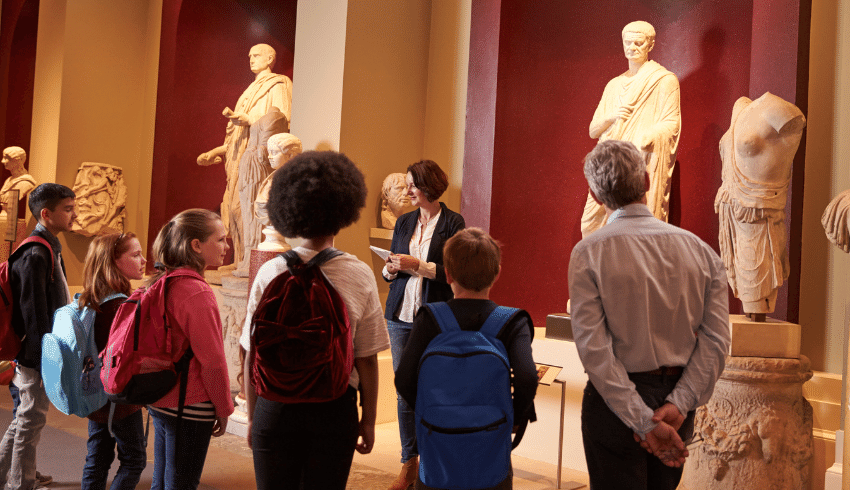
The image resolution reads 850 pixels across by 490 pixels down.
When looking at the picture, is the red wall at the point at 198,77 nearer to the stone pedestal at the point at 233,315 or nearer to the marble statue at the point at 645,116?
the stone pedestal at the point at 233,315

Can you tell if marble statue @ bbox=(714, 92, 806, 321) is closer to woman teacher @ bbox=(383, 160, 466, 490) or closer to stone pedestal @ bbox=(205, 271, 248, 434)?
woman teacher @ bbox=(383, 160, 466, 490)

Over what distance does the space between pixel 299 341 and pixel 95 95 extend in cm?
918

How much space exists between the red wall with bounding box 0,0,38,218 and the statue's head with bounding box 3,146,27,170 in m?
3.05

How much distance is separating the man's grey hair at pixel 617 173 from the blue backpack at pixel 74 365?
2.21 m

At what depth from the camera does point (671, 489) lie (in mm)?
2312

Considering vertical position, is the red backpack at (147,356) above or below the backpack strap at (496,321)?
below

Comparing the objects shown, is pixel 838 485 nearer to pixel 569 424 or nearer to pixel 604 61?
pixel 569 424

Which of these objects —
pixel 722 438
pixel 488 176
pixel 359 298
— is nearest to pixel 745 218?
pixel 722 438

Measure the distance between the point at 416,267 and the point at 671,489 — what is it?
6.68 ft

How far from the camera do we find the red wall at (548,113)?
643cm

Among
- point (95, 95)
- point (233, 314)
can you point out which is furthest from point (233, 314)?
point (95, 95)

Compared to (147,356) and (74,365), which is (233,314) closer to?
(74,365)

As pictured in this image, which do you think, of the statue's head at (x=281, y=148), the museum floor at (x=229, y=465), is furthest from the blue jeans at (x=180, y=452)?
the statue's head at (x=281, y=148)

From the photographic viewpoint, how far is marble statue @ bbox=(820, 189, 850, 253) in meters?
3.79
